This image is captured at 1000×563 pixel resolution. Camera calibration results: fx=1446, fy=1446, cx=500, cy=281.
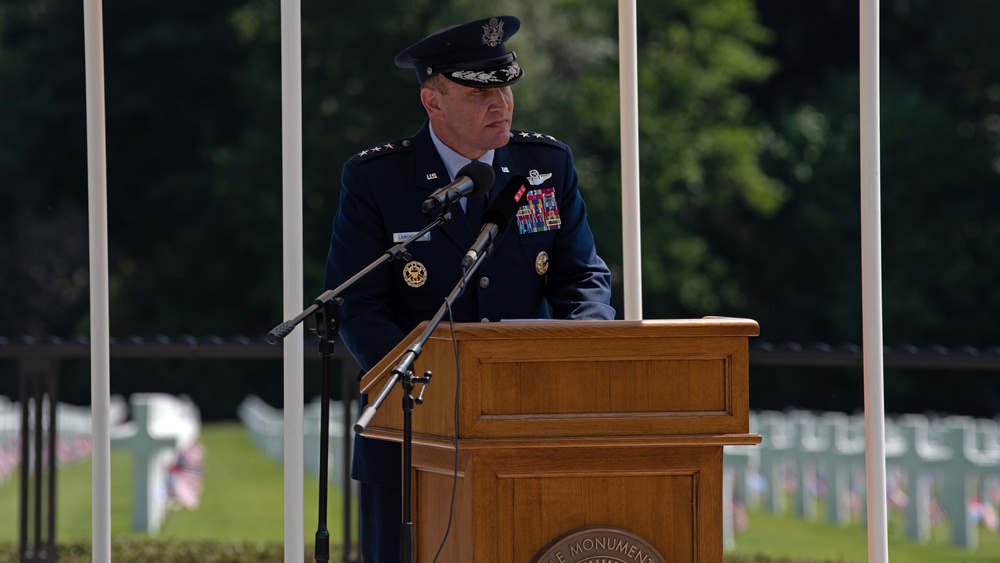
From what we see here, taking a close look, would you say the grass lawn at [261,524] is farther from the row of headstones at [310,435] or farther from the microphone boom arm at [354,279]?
the microphone boom arm at [354,279]

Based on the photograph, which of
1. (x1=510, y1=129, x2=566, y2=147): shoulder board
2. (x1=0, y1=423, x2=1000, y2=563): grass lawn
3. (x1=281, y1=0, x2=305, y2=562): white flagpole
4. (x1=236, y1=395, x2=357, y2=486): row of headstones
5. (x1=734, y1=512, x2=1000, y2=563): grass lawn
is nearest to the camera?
(x1=510, y1=129, x2=566, y2=147): shoulder board

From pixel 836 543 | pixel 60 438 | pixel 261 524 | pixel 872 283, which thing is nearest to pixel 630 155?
pixel 872 283

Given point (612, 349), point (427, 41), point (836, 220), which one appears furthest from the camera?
point (836, 220)

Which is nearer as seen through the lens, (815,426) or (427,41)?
(427,41)

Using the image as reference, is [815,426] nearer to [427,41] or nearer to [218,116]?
[427,41]

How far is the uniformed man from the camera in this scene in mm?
3654

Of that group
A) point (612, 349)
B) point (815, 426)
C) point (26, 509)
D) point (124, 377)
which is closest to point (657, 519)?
point (612, 349)

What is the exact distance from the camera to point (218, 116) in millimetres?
32250

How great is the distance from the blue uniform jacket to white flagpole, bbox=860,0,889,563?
0.80m

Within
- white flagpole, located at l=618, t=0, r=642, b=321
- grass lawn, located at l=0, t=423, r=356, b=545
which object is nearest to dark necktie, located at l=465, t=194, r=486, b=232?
white flagpole, located at l=618, t=0, r=642, b=321

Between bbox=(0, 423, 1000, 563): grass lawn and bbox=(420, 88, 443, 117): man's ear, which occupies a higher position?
bbox=(420, 88, 443, 117): man's ear

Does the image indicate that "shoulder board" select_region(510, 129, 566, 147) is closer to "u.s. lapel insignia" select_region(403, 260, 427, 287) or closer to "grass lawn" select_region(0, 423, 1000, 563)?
"u.s. lapel insignia" select_region(403, 260, 427, 287)

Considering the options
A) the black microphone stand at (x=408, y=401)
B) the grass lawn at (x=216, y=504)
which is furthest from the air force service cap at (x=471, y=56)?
the grass lawn at (x=216, y=504)

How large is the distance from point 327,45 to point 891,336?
13.4 m
